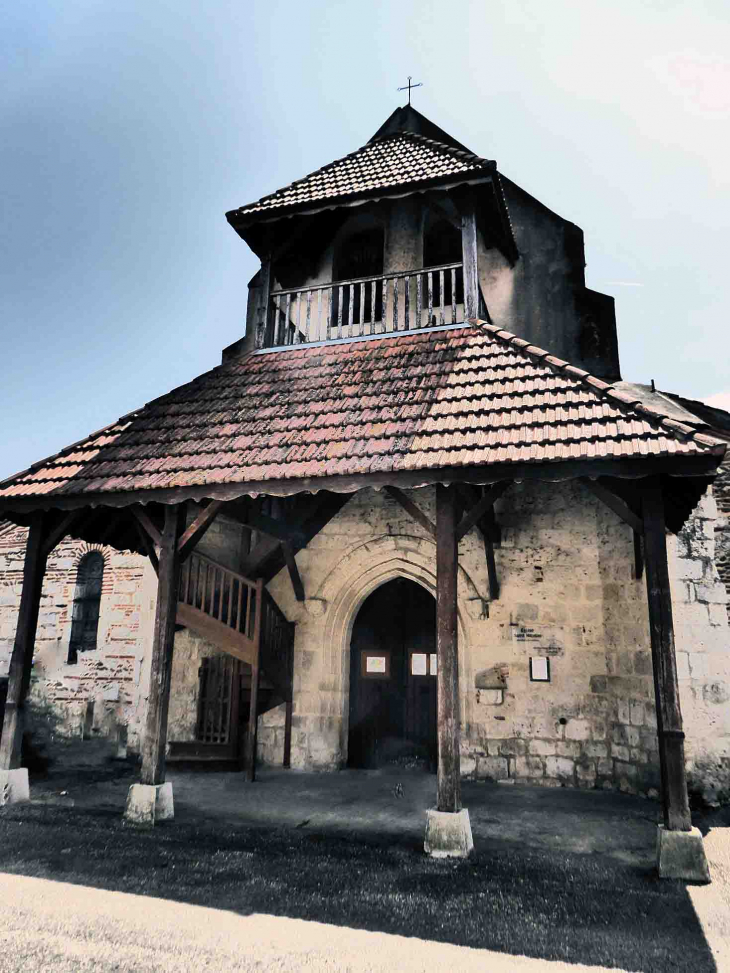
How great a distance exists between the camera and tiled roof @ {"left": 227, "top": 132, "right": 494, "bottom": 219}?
7262 millimetres

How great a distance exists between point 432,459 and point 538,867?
2.90 m

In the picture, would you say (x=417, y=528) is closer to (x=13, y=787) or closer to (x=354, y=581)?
(x=354, y=581)

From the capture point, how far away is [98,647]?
984cm

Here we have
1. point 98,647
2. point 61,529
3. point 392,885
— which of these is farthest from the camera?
point 98,647

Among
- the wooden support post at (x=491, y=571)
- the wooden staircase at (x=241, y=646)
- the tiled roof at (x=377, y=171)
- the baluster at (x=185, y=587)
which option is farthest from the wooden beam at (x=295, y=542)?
the tiled roof at (x=377, y=171)

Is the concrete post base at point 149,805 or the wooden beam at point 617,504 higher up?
the wooden beam at point 617,504

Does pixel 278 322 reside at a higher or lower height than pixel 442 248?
lower

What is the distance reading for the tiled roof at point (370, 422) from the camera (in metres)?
4.71

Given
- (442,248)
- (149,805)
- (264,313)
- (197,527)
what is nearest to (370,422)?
(197,527)

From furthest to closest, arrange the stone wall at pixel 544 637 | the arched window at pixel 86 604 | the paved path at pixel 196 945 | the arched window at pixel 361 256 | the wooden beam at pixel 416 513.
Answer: the arched window at pixel 86 604, the arched window at pixel 361 256, the stone wall at pixel 544 637, the wooden beam at pixel 416 513, the paved path at pixel 196 945

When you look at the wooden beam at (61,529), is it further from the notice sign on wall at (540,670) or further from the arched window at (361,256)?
the notice sign on wall at (540,670)

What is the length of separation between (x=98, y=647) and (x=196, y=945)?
743 centimetres

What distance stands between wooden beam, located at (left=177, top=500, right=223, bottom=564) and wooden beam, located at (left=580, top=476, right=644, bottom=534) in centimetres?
308

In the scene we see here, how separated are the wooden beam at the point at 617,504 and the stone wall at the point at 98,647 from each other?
6133 millimetres
